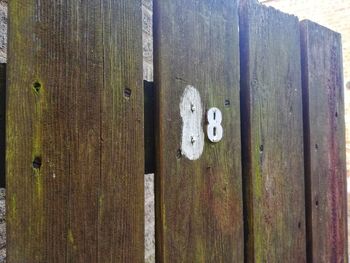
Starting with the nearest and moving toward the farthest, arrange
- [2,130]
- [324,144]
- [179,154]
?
[2,130]
[179,154]
[324,144]

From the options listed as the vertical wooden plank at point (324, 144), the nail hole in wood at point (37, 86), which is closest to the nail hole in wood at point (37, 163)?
the nail hole in wood at point (37, 86)

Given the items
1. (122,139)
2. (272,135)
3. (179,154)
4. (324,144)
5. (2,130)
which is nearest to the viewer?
(2,130)

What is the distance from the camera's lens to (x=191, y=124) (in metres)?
1.04

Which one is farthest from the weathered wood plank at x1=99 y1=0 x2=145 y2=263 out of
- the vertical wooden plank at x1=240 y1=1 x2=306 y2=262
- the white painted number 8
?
the vertical wooden plank at x1=240 y1=1 x2=306 y2=262

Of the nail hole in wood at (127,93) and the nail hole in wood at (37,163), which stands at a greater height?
the nail hole in wood at (127,93)

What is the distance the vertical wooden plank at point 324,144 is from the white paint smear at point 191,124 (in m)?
0.52

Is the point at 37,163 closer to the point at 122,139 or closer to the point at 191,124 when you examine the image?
the point at 122,139

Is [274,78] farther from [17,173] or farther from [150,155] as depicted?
[17,173]

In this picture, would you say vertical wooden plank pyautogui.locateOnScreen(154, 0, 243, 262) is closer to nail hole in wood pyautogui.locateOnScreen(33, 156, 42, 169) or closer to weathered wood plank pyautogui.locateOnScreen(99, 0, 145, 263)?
weathered wood plank pyautogui.locateOnScreen(99, 0, 145, 263)

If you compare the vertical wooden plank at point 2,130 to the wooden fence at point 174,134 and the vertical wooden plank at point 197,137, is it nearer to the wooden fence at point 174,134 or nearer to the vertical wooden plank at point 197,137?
the wooden fence at point 174,134

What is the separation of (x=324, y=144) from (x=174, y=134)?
728mm

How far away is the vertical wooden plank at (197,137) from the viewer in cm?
98

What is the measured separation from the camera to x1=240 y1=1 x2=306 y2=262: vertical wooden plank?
121 centimetres

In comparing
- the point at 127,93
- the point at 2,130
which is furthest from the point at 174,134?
the point at 2,130
